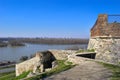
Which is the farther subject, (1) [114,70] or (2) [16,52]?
(2) [16,52]

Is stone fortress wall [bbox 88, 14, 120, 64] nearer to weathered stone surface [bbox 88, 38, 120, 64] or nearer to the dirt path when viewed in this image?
weathered stone surface [bbox 88, 38, 120, 64]

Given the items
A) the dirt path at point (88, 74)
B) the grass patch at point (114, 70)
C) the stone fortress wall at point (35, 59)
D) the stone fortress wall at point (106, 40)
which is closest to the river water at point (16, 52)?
the stone fortress wall at point (35, 59)

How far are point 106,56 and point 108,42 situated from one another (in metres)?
0.80

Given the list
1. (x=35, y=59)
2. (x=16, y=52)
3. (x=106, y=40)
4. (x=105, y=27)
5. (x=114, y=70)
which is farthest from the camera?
(x=16, y=52)

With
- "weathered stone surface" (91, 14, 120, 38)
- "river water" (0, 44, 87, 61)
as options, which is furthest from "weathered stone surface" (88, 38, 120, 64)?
"river water" (0, 44, 87, 61)

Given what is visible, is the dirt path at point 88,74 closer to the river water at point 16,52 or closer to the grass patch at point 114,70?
the grass patch at point 114,70

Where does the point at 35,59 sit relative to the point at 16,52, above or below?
above

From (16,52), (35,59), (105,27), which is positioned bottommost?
(16,52)

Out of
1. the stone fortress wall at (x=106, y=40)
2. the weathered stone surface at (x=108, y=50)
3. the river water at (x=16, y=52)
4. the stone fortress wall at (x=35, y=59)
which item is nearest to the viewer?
the weathered stone surface at (x=108, y=50)

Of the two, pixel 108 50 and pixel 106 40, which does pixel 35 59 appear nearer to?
pixel 106 40

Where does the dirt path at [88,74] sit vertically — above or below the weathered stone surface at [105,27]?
below

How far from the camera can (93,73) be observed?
28.3 feet

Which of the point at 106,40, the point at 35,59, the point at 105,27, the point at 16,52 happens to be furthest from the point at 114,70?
the point at 16,52

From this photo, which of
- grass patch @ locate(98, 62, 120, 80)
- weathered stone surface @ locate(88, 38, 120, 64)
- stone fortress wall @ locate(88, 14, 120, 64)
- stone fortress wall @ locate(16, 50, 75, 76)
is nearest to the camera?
grass patch @ locate(98, 62, 120, 80)
